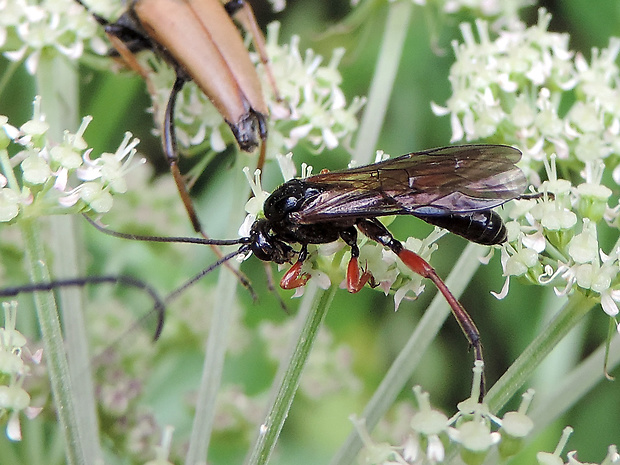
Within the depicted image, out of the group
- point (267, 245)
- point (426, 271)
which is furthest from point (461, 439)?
point (267, 245)

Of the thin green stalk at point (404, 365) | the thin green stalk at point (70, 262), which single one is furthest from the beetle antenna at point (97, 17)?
the thin green stalk at point (404, 365)

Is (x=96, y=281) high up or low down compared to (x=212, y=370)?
up

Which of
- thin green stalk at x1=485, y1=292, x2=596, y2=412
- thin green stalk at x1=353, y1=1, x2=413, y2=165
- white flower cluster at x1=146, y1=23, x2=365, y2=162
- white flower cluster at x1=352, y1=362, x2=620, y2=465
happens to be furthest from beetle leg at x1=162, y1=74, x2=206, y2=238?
thin green stalk at x1=485, y1=292, x2=596, y2=412

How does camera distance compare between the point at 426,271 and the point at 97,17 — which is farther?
the point at 97,17

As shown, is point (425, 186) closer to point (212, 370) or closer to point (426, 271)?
point (426, 271)

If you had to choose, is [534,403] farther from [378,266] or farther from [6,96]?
[6,96]

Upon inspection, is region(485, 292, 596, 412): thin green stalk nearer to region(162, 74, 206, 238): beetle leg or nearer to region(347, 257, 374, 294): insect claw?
region(347, 257, 374, 294): insect claw

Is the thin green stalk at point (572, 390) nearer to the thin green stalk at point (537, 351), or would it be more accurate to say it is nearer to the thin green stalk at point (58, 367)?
the thin green stalk at point (537, 351)
